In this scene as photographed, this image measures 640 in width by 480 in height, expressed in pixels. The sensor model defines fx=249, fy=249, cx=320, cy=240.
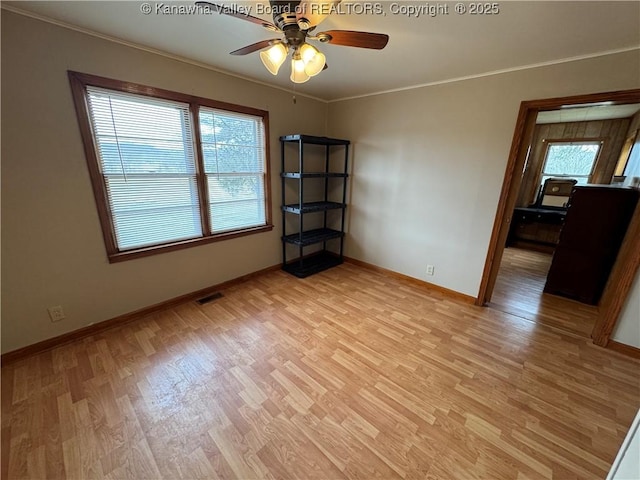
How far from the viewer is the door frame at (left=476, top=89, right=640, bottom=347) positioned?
1.95 metres

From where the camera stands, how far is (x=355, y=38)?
1306mm

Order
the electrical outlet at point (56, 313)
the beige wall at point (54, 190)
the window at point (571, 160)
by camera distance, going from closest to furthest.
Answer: the beige wall at point (54, 190) < the electrical outlet at point (56, 313) < the window at point (571, 160)

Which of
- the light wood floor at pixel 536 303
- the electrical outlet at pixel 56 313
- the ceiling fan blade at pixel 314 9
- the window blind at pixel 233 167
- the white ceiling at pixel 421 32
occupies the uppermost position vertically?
the white ceiling at pixel 421 32

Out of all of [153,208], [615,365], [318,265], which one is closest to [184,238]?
[153,208]

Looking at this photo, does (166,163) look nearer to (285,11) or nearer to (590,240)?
(285,11)

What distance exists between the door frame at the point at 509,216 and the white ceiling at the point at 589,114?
5.44 feet

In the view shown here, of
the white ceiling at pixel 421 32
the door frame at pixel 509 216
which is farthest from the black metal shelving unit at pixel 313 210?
the door frame at pixel 509 216

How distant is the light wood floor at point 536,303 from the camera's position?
2.50m

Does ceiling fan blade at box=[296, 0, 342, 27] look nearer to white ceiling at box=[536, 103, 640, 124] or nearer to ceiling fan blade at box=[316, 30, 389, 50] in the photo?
ceiling fan blade at box=[316, 30, 389, 50]

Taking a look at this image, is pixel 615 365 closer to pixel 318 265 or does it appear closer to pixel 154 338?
pixel 318 265

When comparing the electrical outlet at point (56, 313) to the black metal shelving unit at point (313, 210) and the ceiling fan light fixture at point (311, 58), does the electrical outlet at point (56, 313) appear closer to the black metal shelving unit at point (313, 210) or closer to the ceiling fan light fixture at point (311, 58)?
the black metal shelving unit at point (313, 210)

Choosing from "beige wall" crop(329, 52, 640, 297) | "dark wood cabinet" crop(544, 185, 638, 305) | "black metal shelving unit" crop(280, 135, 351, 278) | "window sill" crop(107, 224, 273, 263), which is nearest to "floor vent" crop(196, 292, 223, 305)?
"window sill" crop(107, 224, 273, 263)

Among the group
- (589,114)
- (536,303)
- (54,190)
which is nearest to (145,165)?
(54,190)

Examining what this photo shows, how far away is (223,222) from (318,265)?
148 cm
